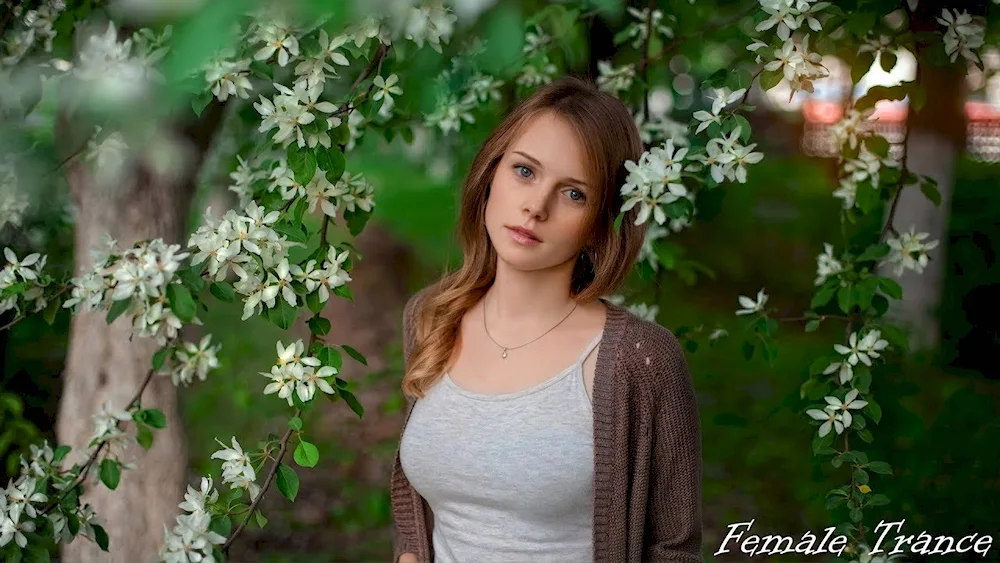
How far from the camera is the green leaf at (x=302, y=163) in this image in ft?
5.73

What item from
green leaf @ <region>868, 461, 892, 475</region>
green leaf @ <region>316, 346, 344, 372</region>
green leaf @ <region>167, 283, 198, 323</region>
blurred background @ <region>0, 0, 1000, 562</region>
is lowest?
blurred background @ <region>0, 0, 1000, 562</region>

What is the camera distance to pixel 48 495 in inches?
78.8

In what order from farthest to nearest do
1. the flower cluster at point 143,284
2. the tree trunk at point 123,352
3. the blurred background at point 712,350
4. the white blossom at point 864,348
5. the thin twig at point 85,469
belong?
the blurred background at point 712,350, the tree trunk at point 123,352, the white blossom at point 864,348, the thin twig at point 85,469, the flower cluster at point 143,284

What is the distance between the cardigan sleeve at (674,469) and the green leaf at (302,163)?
0.75m

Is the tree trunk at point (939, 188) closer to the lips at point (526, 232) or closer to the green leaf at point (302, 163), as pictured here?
the lips at point (526, 232)

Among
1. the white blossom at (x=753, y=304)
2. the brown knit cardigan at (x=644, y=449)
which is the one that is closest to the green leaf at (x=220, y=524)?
the brown knit cardigan at (x=644, y=449)

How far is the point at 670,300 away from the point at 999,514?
7.01ft

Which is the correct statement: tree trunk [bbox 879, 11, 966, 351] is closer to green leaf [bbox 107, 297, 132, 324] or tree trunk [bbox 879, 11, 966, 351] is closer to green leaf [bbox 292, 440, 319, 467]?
green leaf [bbox 292, 440, 319, 467]

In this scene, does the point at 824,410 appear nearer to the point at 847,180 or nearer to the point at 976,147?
the point at 847,180

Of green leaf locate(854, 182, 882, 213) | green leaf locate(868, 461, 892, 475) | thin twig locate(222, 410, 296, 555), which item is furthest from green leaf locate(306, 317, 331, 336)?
green leaf locate(854, 182, 882, 213)

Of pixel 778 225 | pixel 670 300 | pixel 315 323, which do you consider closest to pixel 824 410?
pixel 315 323

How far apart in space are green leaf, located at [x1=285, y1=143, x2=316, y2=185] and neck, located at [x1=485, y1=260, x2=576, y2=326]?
45 cm

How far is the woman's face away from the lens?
5.96 ft

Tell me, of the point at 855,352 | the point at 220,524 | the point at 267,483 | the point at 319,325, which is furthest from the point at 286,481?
the point at 855,352
